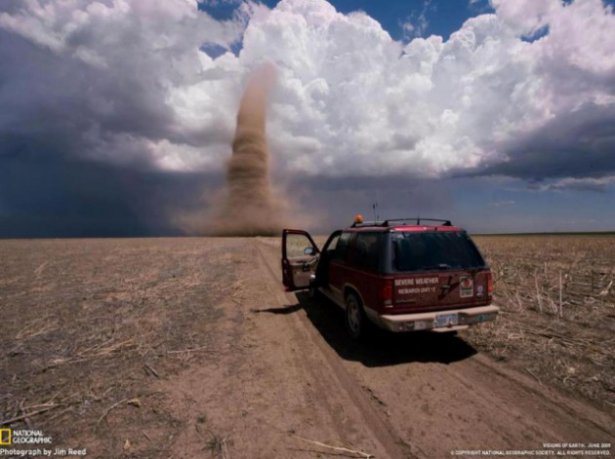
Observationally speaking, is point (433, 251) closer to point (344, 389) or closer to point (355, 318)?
point (355, 318)

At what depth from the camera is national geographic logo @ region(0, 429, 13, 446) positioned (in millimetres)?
3451

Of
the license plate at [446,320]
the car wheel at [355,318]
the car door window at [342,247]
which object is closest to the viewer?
the license plate at [446,320]

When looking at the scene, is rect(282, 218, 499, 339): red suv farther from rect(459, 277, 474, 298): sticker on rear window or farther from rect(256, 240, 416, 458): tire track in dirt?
rect(256, 240, 416, 458): tire track in dirt

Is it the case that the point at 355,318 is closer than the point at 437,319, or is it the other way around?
the point at 437,319

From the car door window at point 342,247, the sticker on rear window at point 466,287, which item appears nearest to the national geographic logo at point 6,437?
the car door window at point 342,247

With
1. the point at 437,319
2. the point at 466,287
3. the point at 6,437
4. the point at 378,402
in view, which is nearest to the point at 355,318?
the point at 437,319

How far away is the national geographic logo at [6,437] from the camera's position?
345 cm

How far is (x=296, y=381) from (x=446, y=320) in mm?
2496

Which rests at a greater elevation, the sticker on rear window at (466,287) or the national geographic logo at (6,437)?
the sticker on rear window at (466,287)

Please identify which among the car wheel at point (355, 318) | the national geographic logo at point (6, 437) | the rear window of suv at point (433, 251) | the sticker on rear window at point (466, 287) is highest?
the rear window of suv at point (433, 251)

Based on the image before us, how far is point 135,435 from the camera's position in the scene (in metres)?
3.51

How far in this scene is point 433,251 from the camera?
552 centimetres

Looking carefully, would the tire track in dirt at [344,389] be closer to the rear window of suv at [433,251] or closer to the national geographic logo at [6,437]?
the rear window of suv at [433,251]

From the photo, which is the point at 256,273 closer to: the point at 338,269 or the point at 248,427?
the point at 338,269
